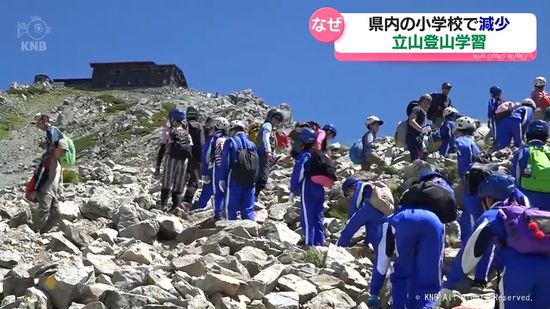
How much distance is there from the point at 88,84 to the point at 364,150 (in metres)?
96.3

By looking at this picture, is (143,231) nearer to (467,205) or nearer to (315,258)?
(315,258)

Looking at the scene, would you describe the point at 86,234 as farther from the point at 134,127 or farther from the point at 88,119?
the point at 88,119

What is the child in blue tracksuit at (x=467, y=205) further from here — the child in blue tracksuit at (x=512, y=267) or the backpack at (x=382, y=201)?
the backpack at (x=382, y=201)

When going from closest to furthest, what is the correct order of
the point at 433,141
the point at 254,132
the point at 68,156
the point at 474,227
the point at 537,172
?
the point at 474,227 < the point at 537,172 < the point at 68,156 < the point at 254,132 < the point at 433,141

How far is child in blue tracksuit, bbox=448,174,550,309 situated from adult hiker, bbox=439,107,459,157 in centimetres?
999

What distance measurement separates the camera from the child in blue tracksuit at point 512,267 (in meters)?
5.66

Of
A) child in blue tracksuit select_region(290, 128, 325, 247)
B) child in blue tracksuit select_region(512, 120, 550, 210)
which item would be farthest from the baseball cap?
child in blue tracksuit select_region(512, 120, 550, 210)

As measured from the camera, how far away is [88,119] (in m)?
74.1

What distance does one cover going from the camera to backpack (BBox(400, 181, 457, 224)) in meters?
7.30

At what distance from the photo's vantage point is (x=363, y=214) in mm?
9609

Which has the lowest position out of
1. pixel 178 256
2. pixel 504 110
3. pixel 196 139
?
pixel 178 256

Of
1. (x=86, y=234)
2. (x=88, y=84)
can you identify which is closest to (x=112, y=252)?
(x=86, y=234)

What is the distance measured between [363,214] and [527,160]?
2.01m

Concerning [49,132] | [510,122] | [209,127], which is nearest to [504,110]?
[510,122]
